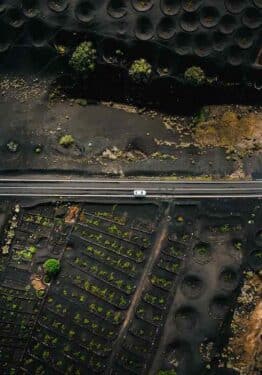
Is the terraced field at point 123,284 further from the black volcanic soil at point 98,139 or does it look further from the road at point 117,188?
the black volcanic soil at point 98,139

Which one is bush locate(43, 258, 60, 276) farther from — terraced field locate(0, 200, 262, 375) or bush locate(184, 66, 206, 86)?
bush locate(184, 66, 206, 86)

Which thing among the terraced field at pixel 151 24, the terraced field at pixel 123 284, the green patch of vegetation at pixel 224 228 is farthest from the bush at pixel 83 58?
the green patch of vegetation at pixel 224 228

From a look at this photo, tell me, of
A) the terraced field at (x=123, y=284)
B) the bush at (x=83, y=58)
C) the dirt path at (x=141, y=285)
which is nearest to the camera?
the terraced field at (x=123, y=284)

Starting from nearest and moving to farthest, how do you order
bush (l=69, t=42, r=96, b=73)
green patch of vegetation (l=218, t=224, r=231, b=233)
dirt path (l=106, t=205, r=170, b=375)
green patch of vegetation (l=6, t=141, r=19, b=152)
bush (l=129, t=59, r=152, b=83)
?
dirt path (l=106, t=205, r=170, b=375) → green patch of vegetation (l=218, t=224, r=231, b=233) → bush (l=69, t=42, r=96, b=73) → bush (l=129, t=59, r=152, b=83) → green patch of vegetation (l=6, t=141, r=19, b=152)

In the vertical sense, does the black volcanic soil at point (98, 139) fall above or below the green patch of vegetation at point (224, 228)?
above

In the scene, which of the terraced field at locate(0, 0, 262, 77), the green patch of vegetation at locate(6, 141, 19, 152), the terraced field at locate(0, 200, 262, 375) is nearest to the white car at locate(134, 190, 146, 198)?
the terraced field at locate(0, 200, 262, 375)

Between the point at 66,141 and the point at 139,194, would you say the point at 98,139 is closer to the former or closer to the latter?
the point at 66,141
